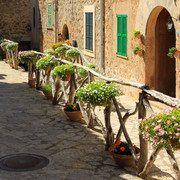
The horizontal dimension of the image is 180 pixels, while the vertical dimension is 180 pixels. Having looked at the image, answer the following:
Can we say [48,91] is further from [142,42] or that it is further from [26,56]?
[142,42]

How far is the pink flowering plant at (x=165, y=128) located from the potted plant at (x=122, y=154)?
1.14 meters

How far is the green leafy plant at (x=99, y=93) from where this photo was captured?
5809mm

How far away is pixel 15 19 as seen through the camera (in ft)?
73.5

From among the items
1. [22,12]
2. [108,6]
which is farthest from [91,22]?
[22,12]

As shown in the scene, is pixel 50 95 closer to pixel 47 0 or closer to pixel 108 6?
pixel 108 6

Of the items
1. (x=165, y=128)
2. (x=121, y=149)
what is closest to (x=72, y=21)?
(x=121, y=149)

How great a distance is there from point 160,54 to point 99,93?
13.9ft

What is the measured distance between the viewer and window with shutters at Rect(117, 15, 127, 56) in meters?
10.6

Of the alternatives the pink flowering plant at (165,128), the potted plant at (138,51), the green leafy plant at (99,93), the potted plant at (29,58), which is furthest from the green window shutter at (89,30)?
the pink flowering plant at (165,128)

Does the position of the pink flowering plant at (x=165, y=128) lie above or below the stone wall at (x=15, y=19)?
below

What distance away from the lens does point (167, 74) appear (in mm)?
9789

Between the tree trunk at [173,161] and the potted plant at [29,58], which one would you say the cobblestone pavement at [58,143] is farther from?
the potted plant at [29,58]

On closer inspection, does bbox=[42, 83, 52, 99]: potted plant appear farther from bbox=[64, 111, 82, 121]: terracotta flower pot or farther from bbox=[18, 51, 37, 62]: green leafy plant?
bbox=[64, 111, 82, 121]: terracotta flower pot

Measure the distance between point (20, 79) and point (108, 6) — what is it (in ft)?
15.5
